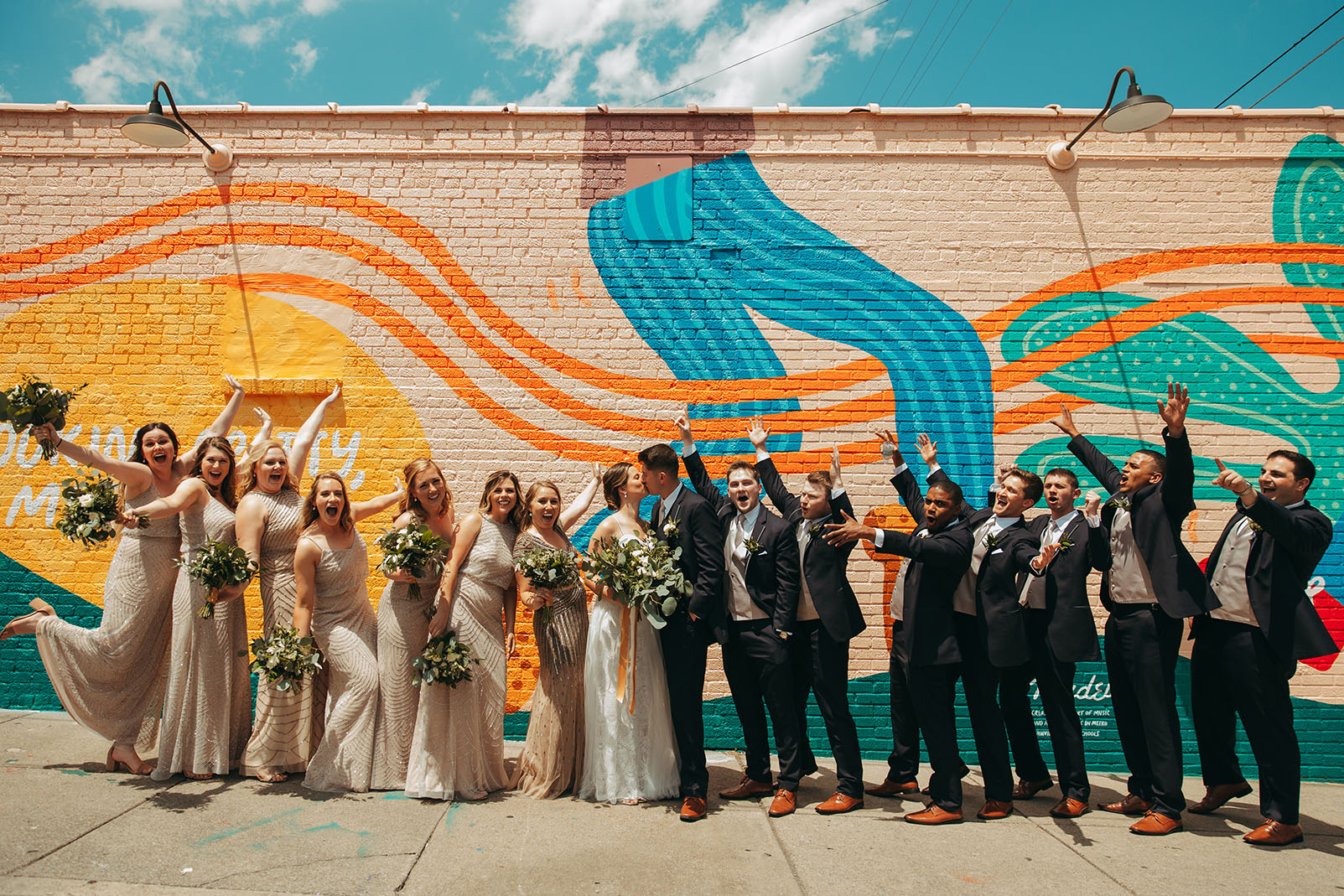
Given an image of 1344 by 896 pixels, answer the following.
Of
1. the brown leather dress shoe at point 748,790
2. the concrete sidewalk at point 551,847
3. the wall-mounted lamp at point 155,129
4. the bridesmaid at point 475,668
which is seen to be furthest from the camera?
the wall-mounted lamp at point 155,129

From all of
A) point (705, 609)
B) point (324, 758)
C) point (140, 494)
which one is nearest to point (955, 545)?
point (705, 609)

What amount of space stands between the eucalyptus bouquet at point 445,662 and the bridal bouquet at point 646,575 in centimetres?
93

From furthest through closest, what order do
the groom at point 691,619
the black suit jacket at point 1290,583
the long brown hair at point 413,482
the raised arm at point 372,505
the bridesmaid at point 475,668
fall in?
the raised arm at point 372,505 → the long brown hair at point 413,482 → the bridesmaid at point 475,668 → the groom at point 691,619 → the black suit jacket at point 1290,583

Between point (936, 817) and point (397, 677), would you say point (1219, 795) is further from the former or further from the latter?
point (397, 677)

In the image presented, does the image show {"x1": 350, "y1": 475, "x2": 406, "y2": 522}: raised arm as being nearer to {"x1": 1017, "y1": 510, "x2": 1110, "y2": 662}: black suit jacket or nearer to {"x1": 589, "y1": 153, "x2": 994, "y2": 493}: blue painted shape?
{"x1": 589, "y1": 153, "x2": 994, "y2": 493}: blue painted shape

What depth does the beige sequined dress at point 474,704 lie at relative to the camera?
16.4 ft

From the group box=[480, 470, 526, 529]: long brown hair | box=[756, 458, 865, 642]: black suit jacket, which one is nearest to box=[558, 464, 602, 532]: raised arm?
box=[480, 470, 526, 529]: long brown hair

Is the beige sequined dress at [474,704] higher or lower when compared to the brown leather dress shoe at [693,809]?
higher

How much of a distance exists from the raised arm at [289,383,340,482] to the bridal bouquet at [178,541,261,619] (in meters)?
0.81

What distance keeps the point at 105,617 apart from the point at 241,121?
4.28 m

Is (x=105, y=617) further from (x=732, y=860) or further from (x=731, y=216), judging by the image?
(x=731, y=216)

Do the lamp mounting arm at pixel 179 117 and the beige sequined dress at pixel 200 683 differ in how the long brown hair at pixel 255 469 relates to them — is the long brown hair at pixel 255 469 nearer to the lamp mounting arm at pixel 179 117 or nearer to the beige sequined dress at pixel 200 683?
the beige sequined dress at pixel 200 683

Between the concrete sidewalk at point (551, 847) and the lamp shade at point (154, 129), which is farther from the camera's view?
the lamp shade at point (154, 129)

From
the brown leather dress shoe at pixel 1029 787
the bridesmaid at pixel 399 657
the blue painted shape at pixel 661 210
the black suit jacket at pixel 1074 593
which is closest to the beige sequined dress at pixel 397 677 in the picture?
the bridesmaid at pixel 399 657
